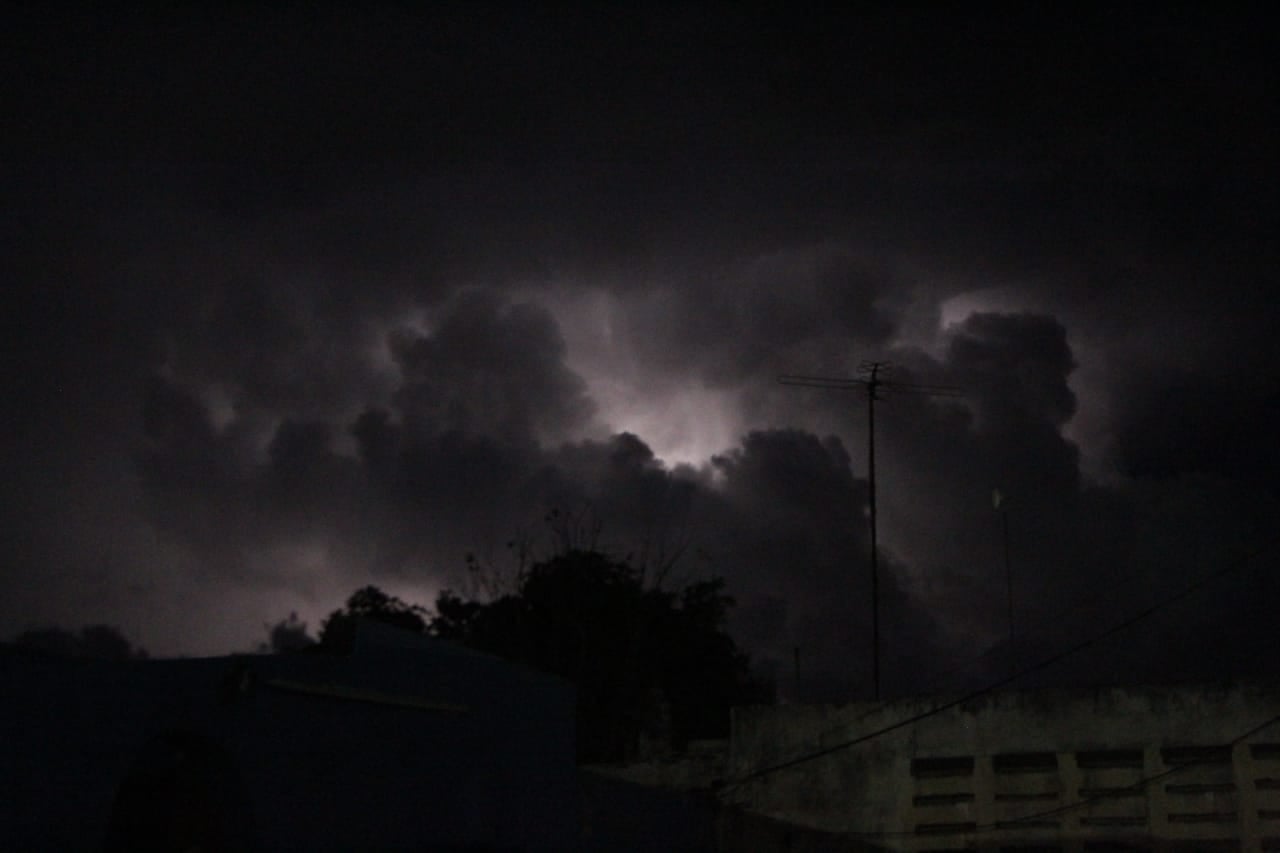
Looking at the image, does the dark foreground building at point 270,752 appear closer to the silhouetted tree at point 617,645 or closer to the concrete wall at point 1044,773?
the concrete wall at point 1044,773

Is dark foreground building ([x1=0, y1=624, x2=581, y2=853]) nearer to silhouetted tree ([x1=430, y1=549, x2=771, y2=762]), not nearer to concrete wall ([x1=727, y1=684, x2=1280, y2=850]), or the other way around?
concrete wall ([x1=727, y1=684, x2=1280, y2=850])

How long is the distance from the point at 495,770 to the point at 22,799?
13.6 feet

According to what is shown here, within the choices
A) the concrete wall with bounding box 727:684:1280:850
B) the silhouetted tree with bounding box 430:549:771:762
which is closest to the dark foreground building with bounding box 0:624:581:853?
the concrete wall with bounding box 727:684:1280:850

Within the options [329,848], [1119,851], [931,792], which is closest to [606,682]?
[931,792]

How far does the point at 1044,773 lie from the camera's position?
17375 mm

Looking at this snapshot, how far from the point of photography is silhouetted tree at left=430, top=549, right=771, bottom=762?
2438 cm

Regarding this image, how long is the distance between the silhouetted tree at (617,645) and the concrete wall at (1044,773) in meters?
4.91

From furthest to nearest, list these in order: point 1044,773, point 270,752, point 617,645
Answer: point 617,645 < point 1044,773 < point 270,752

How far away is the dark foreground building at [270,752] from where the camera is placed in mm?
8906

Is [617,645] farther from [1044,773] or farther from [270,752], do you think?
[270,752]

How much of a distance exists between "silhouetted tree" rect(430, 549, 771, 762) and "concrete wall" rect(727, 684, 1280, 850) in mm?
4915

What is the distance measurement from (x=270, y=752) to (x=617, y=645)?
1834 centimetres

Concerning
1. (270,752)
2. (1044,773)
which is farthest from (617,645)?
(270,752)

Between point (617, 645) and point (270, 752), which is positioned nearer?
point (270, 752)
